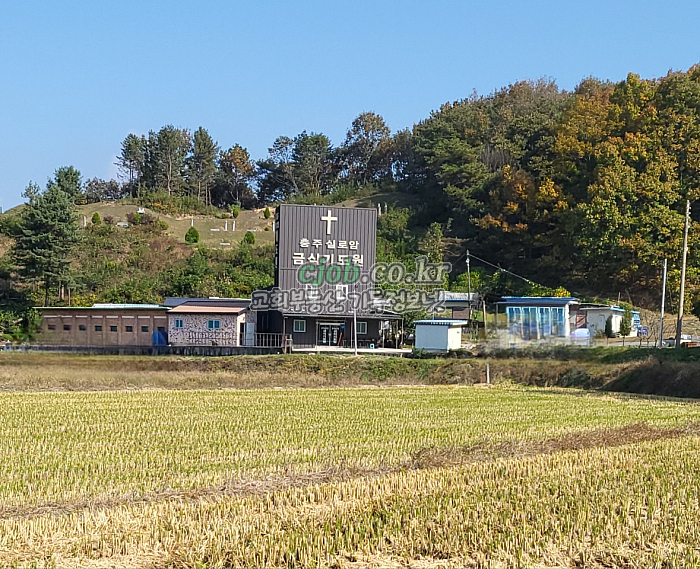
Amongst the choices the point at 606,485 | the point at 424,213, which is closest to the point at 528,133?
the point at 424,213

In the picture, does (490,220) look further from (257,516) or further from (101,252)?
(257,516)

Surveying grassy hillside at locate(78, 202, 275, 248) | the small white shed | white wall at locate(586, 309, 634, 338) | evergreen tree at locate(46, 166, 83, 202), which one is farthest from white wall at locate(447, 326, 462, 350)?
evergreen tree at locate(46, 166, 83, 202)

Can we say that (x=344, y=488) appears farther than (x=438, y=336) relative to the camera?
No

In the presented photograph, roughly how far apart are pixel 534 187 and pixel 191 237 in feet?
72.6

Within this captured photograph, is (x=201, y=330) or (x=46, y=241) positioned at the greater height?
(x=46, y=241)

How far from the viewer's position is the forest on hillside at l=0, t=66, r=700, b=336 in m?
39.5

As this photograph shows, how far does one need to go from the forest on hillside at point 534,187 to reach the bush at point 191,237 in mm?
4142

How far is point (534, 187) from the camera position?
4709 centimetres

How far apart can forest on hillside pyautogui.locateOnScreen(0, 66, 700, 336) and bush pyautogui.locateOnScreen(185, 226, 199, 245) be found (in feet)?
13.6

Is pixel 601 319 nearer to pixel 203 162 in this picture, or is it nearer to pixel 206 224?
pixel 206 224

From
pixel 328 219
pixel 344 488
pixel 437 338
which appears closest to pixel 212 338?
pixel 328 219

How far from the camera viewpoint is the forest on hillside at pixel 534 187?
39531 millimetres

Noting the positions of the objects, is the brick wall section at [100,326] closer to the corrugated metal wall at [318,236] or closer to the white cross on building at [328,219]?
the corrugated metal wall at [318,236]

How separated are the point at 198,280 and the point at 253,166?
116 feet
